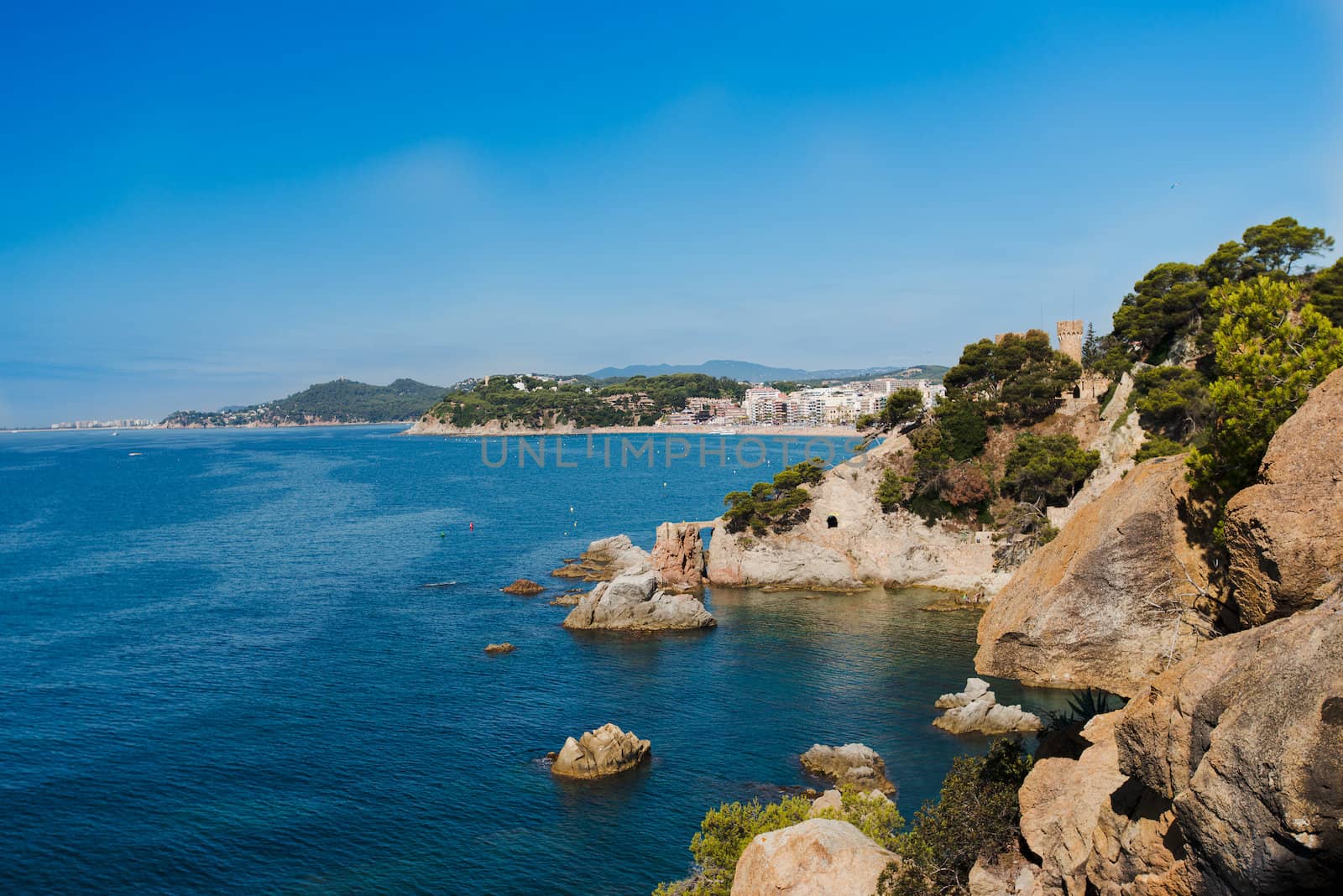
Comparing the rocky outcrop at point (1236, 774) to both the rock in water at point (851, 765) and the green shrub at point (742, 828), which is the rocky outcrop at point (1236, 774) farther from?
the rock in water at point (851, 765)

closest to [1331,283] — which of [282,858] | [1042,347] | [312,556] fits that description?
[1042,347]

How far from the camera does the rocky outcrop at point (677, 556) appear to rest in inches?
2830

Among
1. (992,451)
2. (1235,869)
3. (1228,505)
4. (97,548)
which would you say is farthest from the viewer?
(97,548)

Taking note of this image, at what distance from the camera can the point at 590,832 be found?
104 ft

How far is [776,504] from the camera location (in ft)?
235

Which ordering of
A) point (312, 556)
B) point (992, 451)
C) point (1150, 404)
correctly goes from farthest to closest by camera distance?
1. point (312, 556)
2. point (992, 451)
3. point (1150, 404)

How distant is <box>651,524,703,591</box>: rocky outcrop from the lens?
71.9 metres

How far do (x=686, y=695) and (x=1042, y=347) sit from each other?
53298 millimetres

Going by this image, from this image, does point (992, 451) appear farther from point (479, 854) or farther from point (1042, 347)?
point (479, 854)

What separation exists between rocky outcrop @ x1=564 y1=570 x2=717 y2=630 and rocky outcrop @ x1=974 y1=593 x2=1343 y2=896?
45022 mm

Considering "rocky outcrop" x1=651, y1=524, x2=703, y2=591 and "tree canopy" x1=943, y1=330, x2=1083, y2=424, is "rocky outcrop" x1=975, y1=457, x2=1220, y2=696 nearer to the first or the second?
"rocky outcrop" x1=651, y1=524, x2=703, y2=591

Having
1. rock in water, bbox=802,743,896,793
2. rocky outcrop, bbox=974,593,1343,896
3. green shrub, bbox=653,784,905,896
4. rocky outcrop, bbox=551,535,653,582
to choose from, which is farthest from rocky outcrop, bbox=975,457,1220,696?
rocky outcrop, bbox=551,535,653,582

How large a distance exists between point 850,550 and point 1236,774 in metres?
62.5

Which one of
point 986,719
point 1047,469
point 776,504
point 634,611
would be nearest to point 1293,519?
point 986,719
